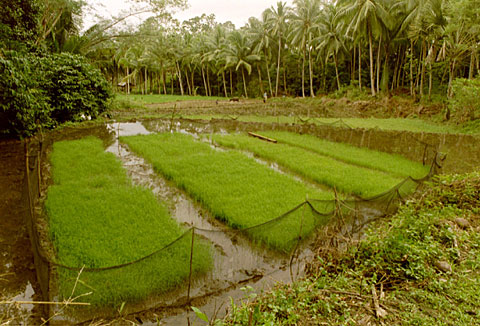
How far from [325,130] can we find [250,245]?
465 inches

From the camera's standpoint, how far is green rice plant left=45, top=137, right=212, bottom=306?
3493 millimetres

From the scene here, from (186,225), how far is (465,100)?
597 inches

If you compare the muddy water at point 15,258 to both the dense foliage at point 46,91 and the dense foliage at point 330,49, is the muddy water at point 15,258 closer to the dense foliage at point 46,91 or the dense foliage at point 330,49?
the dense foliage at point 46,91

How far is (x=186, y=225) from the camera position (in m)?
5.80

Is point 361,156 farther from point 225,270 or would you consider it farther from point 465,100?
point 465,100

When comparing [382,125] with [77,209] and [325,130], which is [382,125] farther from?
[77,209]

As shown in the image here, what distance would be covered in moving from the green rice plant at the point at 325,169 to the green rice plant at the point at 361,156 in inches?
14.2

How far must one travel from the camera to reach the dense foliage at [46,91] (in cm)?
898

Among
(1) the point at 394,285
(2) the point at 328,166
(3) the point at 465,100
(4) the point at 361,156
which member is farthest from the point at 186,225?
(3) the point at 465,100

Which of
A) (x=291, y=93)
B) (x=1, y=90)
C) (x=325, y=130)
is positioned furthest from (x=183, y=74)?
(x=1, y=90)

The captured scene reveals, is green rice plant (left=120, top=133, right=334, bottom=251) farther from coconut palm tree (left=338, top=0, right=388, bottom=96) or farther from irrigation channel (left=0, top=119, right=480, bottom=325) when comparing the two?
coconut palm tree (left=338, top=0, right=388, bottom=96)

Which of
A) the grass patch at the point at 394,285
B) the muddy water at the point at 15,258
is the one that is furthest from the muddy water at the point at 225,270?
the muddy water at the point at 15,258

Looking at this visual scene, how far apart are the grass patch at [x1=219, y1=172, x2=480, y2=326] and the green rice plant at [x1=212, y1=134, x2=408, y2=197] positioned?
8.43 feet

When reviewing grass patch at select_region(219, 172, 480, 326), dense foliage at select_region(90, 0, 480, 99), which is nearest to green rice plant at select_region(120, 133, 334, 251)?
grass patch at select_region(219, 172, 480, 326)
